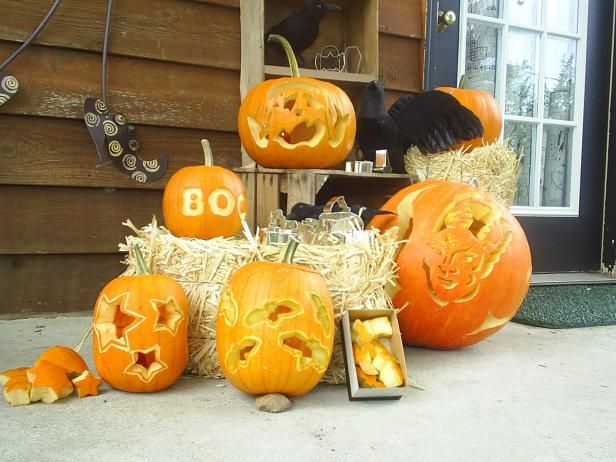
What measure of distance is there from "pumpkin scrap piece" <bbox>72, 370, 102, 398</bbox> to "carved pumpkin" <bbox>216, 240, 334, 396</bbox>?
1.08ft

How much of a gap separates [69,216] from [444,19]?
7.19 feet

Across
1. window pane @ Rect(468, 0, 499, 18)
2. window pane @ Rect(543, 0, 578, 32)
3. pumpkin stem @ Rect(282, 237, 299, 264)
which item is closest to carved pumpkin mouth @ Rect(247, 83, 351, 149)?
pumpkin stem @ Rect(282, 237, 299, 264)

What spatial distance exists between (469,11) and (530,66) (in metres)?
0.59

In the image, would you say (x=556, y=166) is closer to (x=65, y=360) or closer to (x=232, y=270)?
(x=232, y=270)

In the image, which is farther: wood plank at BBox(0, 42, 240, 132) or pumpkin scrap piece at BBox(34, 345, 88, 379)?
wood plank at BBox(0, 42, 240, 132)

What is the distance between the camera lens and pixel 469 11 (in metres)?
3.30

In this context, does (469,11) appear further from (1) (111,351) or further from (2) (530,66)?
(1) (111,351)

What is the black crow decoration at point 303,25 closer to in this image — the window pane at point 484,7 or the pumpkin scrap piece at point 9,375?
the window pane at point 484,7

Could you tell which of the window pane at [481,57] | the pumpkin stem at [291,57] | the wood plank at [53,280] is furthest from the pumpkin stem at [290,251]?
the window pane at [481,57]

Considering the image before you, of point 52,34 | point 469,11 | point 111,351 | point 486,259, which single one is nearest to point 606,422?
→ point 486,259

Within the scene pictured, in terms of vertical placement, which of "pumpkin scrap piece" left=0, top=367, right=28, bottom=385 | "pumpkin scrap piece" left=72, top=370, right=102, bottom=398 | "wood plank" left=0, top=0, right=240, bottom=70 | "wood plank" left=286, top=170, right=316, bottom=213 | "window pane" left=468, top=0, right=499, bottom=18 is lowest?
"pumpkin scrap piece" left=72, top=370, right=102, bottom=398

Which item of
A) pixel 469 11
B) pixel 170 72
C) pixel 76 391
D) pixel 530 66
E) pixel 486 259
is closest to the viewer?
pixel 76 391

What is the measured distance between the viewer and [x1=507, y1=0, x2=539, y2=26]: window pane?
136 inches

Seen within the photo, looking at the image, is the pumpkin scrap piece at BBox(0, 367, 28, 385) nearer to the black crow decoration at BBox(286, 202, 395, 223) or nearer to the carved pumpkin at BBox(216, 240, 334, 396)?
the carved pumpkin at BBox(216, 240, 334, 396)
